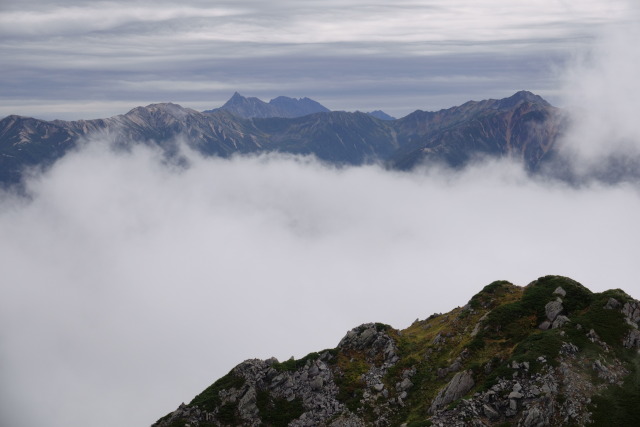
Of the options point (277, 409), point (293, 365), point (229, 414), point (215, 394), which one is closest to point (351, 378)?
point (293, 365)

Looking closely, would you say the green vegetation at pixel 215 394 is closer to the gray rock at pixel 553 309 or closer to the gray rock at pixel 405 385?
the gray rock at pixel 405 385

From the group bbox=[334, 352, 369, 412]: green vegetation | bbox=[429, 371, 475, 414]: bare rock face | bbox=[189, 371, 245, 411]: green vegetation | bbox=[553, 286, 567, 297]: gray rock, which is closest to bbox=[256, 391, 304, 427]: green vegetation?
bbox=[189, 371, 245, 411]: green vegetation

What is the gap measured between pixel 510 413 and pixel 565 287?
27.3 meters

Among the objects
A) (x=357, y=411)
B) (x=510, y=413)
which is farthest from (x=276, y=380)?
(x=510, y=413)

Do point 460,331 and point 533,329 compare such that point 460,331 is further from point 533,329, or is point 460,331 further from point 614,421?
point 614,421

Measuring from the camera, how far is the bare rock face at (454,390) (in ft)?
207

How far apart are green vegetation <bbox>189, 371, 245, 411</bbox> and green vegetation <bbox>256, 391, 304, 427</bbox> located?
447 cm

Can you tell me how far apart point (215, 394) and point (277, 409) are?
10.2 metres

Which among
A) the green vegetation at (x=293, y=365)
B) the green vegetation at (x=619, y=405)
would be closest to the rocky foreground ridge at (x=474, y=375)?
the green vegetation at (x=619, y=405)

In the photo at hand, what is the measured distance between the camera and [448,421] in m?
57.3

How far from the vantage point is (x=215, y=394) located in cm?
7438

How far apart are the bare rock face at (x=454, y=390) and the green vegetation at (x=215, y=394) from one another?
96.9ft

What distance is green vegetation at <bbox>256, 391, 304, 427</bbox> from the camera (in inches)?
2736

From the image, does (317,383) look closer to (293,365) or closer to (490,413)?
(293,365)
